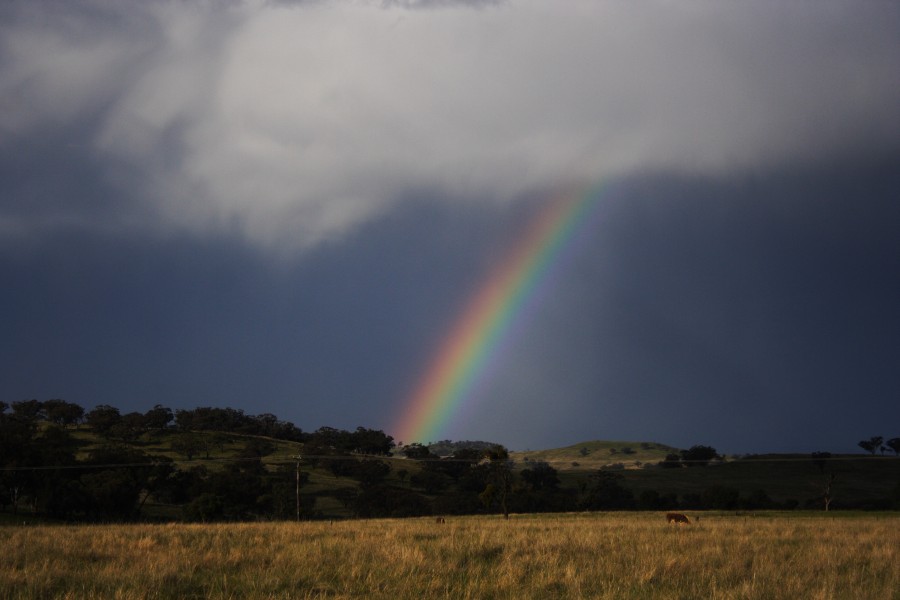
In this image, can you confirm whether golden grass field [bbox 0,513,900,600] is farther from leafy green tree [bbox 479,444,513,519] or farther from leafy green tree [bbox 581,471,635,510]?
leafy green tree [bbox 581,471,635,510]

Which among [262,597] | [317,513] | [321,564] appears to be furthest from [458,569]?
[317,513]

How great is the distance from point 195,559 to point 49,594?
4.19m

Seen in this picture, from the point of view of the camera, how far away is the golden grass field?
1171 centimetres

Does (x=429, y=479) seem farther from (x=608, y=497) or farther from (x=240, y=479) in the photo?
(x=240, y=479)

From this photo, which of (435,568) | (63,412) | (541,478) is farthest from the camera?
(63,412)

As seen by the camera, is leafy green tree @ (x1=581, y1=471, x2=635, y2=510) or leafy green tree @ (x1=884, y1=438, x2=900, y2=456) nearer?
leafy green tree @ (x1=581, y1=471, x2=635, y2=510)

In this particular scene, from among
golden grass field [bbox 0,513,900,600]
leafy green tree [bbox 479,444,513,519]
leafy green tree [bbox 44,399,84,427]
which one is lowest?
leafy green tree [bbox 479,444,513,519]

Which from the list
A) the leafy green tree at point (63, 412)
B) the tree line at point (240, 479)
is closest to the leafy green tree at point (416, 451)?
the tree line at point (240, 479)

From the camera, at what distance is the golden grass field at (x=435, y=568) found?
11711mm

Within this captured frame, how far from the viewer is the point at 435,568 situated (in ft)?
47.3

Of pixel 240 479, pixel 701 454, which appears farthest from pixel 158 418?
pixel 701 454

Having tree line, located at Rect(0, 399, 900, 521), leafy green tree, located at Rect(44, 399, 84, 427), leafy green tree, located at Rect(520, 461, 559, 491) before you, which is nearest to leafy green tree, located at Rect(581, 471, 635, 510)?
tree line, located at Rect(0, 399, 900, 521)

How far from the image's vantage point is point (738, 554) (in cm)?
1805

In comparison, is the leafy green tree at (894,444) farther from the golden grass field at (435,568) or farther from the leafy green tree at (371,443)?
the golden grass field at (435,568)
